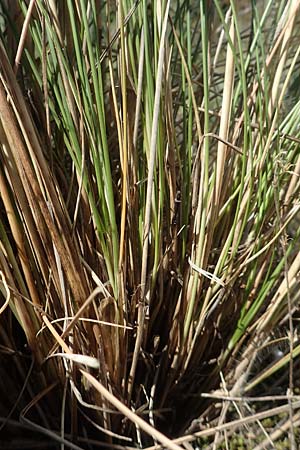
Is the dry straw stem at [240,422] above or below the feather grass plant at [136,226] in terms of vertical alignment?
below

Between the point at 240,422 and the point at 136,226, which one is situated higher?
the point at 136,226

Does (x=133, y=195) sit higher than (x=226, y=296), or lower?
higher

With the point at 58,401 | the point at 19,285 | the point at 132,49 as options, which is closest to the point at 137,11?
the point at 132,49

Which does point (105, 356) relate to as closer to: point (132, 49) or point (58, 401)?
point (58, 401)

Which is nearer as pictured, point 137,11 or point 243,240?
point 137,11

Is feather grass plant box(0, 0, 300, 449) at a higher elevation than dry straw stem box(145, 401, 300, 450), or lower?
higher

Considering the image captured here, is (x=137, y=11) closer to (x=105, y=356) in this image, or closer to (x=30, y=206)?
(x=30, y=206)

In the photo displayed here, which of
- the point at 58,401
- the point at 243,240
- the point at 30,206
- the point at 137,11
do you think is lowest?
the point at 58,401
